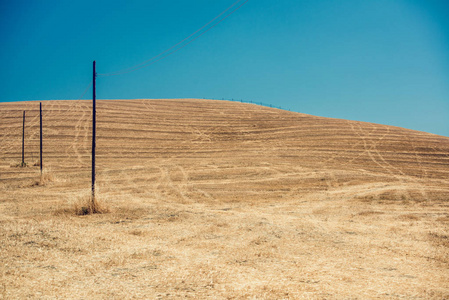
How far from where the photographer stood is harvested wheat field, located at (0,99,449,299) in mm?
5512

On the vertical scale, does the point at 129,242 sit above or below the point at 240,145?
below

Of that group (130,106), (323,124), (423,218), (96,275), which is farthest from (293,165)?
(130,106)

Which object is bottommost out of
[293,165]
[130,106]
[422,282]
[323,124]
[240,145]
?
[422,282]

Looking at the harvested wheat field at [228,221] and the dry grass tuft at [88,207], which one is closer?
the harvested wheat field at [228,221]

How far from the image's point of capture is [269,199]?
15828 mm

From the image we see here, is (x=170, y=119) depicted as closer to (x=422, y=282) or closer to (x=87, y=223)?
(x=87, y=223)

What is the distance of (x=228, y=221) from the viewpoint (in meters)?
10.5

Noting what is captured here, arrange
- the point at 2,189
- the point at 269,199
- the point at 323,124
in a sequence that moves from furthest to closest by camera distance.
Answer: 1. the point at 323,124
2. the point at 2,189
3. the point at 269,199

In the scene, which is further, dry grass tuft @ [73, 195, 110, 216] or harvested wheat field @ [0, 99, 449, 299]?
dry grass tuft @ [73, 195, 110, 216]

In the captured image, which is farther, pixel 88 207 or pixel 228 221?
pixel 88 207

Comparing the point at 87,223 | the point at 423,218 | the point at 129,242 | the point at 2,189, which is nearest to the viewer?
the point at 129,242

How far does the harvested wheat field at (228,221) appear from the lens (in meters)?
5.51

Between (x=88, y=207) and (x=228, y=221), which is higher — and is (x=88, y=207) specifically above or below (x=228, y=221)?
above

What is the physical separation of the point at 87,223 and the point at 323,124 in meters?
36.6
